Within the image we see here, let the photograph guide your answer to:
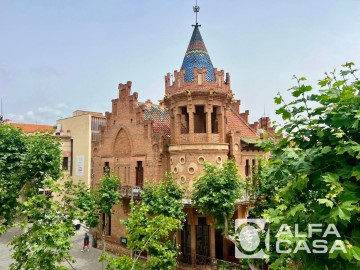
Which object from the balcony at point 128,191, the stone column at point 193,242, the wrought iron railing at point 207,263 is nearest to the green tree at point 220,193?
the wrought iron railing at point 207,263

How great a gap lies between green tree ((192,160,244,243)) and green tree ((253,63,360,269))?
879 centimetres

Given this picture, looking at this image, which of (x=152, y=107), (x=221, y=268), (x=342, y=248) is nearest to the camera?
(x=342, y=248)

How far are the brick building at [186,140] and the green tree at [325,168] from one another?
14151 millimetres

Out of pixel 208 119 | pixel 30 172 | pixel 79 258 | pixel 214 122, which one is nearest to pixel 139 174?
pixel 214 122

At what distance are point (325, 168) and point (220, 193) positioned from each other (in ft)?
32.7

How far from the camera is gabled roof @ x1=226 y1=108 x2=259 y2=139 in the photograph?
25372mm

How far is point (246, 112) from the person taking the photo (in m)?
27.7

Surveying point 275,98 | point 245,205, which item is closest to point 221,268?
point 245,205

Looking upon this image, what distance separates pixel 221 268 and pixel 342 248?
15556 millimetres

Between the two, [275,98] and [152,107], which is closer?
[275,98]

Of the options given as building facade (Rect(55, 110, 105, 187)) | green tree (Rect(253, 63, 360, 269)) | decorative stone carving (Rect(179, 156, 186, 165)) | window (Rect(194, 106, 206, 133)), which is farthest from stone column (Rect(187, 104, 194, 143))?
building facade (Rect(55, 110, 105, 187))

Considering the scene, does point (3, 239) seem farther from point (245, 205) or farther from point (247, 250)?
point (247, 250)

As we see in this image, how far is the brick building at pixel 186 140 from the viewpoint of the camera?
2020 cm

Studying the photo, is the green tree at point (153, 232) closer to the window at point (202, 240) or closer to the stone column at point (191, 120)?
the window at point (202, 240)
